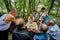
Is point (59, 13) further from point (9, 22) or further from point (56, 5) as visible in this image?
point (9, 22)

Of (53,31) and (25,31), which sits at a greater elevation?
(25,31)

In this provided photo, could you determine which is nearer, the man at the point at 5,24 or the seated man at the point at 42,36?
the seated man at the point at 42,36

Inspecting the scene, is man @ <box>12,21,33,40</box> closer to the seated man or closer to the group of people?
the group of people

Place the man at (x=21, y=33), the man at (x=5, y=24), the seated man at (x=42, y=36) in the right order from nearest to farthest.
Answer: the man at (x=21, y=33) → the seated man at (x=42, y=36) → the man at (x=5, y=24)

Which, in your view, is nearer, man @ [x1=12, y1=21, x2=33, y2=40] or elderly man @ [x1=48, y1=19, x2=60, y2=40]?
man @ [x1=12, y1=21, x2=33, y2=40]

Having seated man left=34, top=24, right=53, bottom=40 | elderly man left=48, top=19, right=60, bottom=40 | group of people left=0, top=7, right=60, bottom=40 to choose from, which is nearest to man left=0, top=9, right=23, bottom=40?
group of people left=0, top=7, right=60, bottom=40

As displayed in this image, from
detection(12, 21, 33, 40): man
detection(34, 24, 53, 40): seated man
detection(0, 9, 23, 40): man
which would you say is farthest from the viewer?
detection(0, 9, 23, 40): man

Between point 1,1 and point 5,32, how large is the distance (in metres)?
3.00

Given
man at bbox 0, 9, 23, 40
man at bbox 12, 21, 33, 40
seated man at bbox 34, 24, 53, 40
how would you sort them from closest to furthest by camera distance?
1. man at bbox 12, 21, 33, 40
2. seated man at bbox 34, 24, 53, 40
3. man at bbox 0, 9, 23, 40

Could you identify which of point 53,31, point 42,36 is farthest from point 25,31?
point 53,31

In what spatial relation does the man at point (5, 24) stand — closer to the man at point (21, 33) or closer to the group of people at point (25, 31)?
the group of people at point (25, 31)

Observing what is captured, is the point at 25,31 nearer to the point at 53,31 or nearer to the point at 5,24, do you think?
the point at 5,24

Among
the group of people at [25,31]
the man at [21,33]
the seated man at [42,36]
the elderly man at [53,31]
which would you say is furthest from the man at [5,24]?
the elderly man at [53,31]

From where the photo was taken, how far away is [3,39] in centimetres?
337
